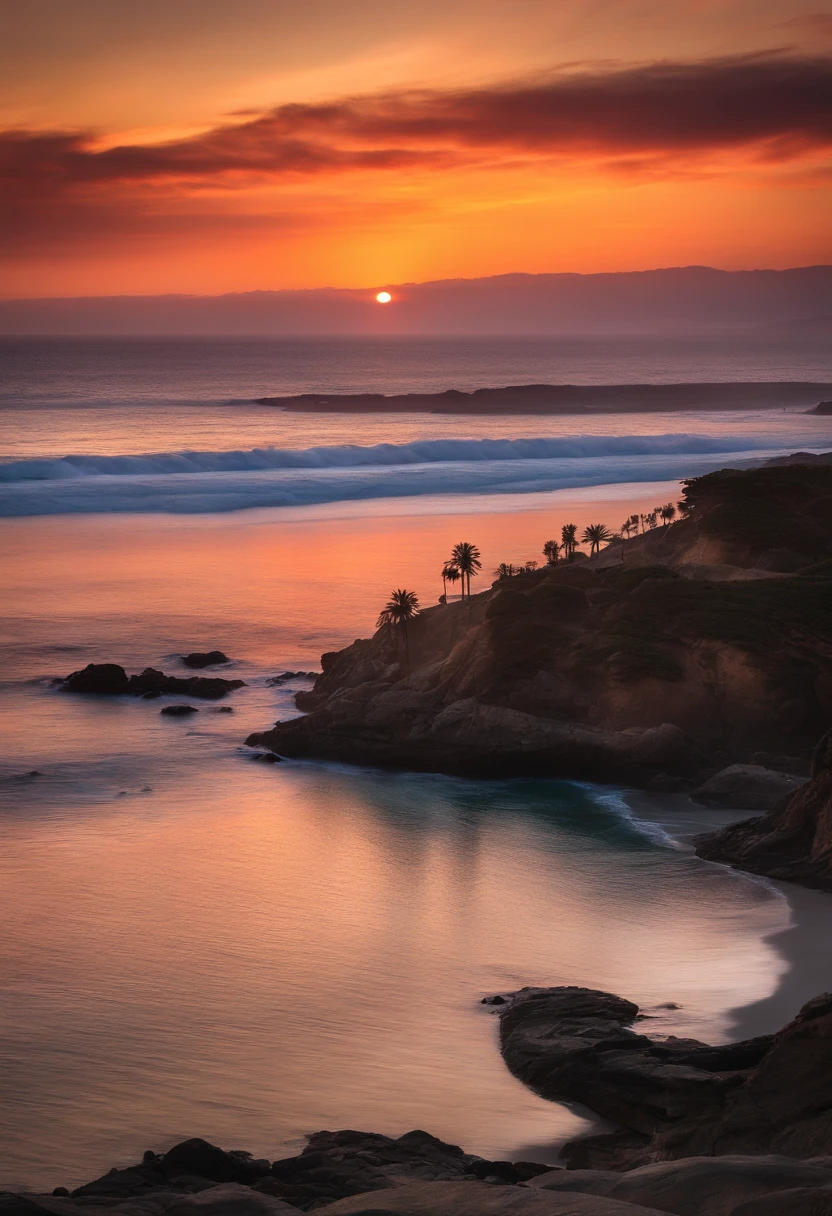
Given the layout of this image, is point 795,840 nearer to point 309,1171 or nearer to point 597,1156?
point 597,1156

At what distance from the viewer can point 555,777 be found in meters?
62.4

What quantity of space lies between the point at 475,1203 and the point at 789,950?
21703mm

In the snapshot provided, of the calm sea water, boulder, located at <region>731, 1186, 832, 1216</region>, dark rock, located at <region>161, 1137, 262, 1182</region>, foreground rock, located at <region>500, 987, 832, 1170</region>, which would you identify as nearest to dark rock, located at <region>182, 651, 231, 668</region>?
the calm sea water

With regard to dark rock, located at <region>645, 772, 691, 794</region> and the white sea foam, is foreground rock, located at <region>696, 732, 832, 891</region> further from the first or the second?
the white sea foam

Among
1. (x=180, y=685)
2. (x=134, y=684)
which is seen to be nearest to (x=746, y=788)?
(x=180, y=685)

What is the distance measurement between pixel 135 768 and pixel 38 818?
297 inches

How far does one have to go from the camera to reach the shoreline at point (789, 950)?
36.5m

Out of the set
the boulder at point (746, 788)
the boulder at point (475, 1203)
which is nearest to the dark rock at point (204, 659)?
the boulder at point (746, 788)

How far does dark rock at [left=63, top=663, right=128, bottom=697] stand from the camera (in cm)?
7450

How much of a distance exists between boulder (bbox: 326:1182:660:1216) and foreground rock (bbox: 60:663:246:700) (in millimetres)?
52585

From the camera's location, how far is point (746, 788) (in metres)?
56.9

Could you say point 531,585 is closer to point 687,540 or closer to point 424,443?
point 687,540

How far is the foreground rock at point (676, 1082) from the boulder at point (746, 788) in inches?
846

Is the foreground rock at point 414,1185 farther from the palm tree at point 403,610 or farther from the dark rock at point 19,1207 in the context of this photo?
the palm tree at point 403,610
